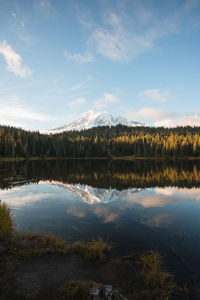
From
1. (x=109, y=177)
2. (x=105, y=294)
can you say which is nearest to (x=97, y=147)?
(x=109, y=177)

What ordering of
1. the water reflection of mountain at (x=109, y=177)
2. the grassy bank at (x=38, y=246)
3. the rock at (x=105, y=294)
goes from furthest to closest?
the water reflection of mountain at (x=109, y=177) < the grassy bank at (x=38, y=246) < the rock at (x=105, y=294)

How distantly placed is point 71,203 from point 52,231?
810 centimetres

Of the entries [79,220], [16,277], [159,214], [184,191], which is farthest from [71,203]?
[184,191]

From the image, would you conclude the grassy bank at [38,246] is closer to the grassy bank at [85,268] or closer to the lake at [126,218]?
the grassy bank at [85,268]

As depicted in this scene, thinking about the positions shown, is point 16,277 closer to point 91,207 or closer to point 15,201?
point 91,207

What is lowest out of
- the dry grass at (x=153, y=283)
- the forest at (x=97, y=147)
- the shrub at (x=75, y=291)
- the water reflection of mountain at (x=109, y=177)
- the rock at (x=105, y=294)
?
the water reflection of mountain at (x=109, y=177)

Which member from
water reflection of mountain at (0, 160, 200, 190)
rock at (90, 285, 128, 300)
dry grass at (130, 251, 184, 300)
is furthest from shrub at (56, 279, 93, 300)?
water reflection of mountain at (0, 160, 200, 190)

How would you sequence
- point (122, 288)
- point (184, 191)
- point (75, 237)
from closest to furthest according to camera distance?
1. point (122, 288)
2. point (75, 237)
3. point (184, 191)

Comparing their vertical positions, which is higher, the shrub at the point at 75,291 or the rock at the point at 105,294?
the rock at the point at 105,294

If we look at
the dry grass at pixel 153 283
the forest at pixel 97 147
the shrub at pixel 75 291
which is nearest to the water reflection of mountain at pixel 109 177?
the dry grass at pixel 153 283

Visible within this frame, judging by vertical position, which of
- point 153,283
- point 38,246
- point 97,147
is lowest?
point 153,283

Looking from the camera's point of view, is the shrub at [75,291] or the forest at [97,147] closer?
the shrub at [75,291]

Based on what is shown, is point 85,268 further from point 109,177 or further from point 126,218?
point 109,177

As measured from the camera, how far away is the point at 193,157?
479 ft
